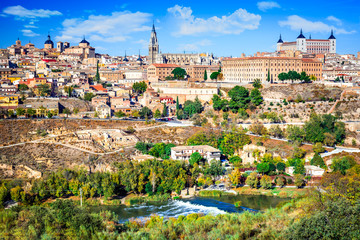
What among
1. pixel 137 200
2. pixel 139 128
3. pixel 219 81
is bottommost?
pixel 137 200

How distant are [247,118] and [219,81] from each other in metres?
14.3

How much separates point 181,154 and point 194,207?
25.5 feet

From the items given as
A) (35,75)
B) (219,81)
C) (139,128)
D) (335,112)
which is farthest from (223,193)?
(35,75)

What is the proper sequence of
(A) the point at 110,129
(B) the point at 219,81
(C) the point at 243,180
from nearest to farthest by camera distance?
(C) the point at 243,180
(A) the point at 110,129
(B) the point at 219,81

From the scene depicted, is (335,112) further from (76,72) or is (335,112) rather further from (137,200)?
(76,72)

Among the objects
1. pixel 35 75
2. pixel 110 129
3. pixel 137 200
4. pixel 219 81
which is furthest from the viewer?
pixel 219 81

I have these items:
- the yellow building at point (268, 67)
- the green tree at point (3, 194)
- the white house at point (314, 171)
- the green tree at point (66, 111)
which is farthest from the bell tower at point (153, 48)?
the green tree at point (3, 194)

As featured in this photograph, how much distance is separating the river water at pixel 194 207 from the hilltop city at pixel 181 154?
62 mm

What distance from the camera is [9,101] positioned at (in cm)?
3891

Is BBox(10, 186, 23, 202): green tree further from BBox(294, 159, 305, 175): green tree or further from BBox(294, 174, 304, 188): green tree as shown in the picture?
BBox(294, 159, 305, 175): green tree

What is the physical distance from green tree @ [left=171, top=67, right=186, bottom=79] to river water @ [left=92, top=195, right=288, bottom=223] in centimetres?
3130

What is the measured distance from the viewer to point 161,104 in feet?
142

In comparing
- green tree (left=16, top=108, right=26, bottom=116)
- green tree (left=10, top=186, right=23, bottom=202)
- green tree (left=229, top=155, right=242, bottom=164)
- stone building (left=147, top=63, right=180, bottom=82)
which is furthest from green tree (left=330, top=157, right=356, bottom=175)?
stone building (left=147, top=63, right=180, bottom=82)

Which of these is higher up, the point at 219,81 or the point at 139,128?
the point at 219,81
